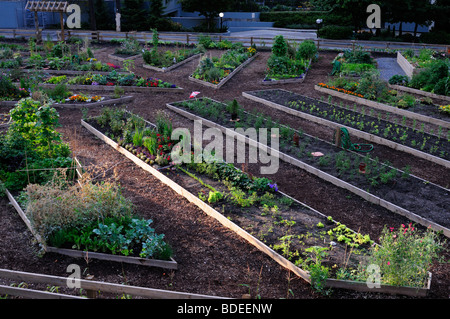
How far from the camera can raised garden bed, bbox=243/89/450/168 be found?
33.6 feet

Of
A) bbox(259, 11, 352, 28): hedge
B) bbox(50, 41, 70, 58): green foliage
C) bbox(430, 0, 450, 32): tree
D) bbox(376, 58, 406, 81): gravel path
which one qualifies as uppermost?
bbox(259, 11, 352, 28): hedge

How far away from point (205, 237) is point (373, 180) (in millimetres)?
3843

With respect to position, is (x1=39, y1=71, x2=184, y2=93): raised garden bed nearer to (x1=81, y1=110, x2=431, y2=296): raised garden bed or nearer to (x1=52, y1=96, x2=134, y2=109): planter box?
(x1=52, y1=96, x2=134, y2=109): planter box

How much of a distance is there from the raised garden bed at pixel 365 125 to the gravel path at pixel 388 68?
16.6ft

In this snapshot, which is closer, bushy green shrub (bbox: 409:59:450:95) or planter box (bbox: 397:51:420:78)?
bushy green shrub (bbox: 409:59:450:95)

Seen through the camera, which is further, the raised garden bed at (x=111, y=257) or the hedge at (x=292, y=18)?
the hedge at (x=292, y=18)

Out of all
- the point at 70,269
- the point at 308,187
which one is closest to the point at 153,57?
the point at 308,187

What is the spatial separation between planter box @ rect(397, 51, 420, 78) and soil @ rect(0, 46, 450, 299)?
720 cm

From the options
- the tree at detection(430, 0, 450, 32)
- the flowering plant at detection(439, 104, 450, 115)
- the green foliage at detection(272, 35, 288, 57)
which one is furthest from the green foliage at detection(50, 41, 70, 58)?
the tree at detection(430, 0, 450, 32)

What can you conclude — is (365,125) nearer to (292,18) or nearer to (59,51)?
(59,51)

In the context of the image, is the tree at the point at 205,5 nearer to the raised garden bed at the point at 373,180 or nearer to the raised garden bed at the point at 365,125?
the raised garden bed at the point at 365,125

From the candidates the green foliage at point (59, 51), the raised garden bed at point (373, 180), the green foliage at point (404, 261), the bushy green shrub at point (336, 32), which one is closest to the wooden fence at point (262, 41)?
the bushy green shrub at point (336, 32)

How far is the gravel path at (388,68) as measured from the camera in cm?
1736
